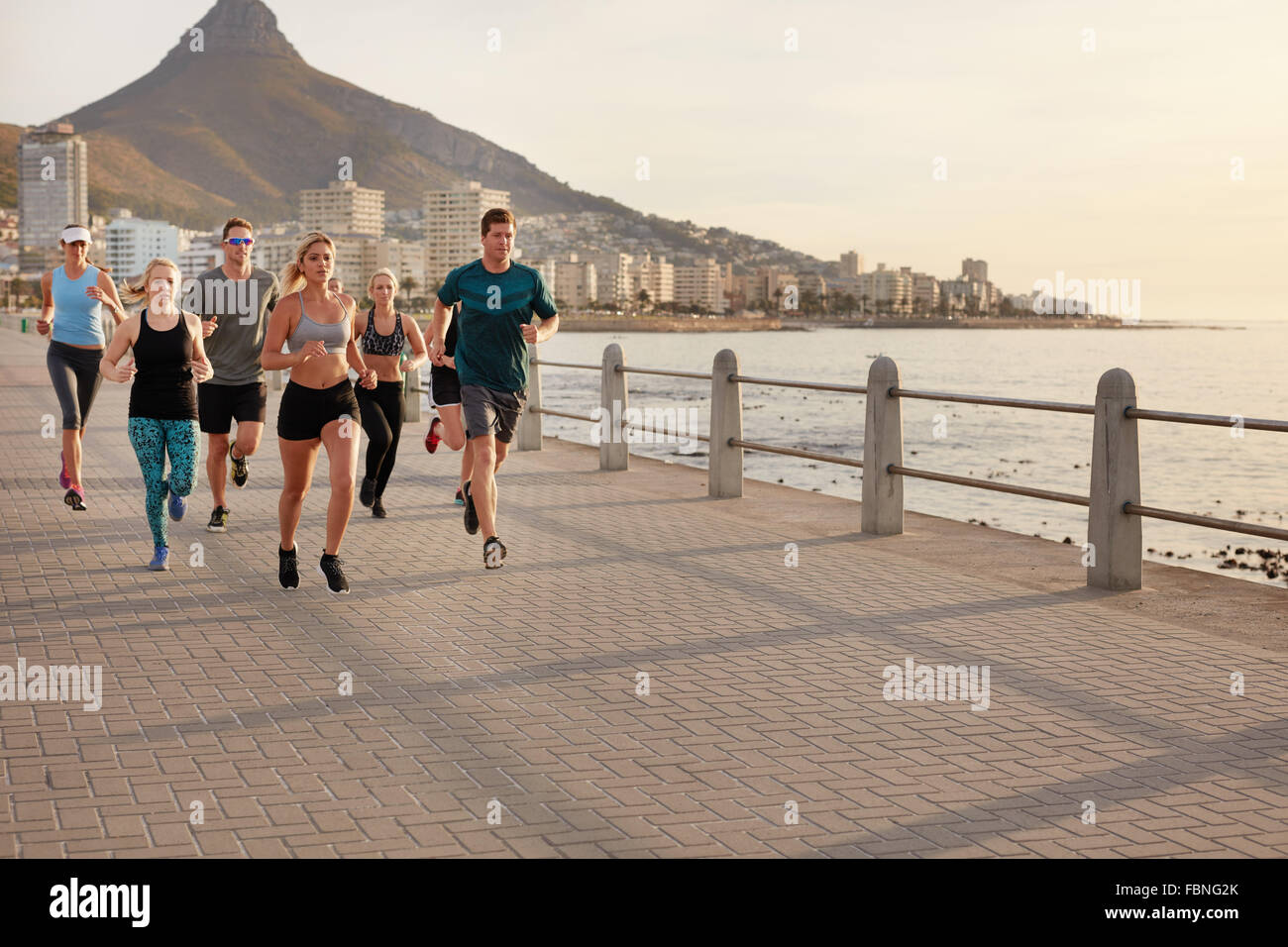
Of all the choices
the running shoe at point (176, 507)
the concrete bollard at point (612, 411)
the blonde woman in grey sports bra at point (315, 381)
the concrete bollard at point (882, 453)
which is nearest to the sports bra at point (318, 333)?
the blonde woman in grey sports bra at point (315, 381)

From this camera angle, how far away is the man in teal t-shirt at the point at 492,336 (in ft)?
29.6

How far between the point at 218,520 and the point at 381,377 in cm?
193

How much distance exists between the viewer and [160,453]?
8938mm

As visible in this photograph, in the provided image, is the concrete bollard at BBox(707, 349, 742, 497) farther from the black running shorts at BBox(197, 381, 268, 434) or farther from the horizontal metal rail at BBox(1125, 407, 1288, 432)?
the horizontal metal rail at BBox(1125, 407, 1288, 432)

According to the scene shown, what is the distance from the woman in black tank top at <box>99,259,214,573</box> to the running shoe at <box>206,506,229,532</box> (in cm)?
158

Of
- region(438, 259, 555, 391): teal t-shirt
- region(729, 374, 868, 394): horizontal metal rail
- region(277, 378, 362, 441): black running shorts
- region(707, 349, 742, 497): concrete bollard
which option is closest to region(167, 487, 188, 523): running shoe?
region(277, 378, 362, 441): black running shorts

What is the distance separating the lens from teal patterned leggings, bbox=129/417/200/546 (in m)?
8.89

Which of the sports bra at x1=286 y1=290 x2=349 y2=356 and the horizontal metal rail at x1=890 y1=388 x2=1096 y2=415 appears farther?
the horizontal metal rail at x1=890 y1=388 x2=1096 y2=415

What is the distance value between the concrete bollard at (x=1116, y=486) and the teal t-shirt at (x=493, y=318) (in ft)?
11.9

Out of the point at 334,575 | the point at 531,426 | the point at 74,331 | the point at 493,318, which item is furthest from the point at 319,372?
the point at 531,426

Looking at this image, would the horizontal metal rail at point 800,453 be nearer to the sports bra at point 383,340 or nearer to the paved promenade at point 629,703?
the paved promenade at point 629,703

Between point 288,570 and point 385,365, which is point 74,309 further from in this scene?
point 288,570
